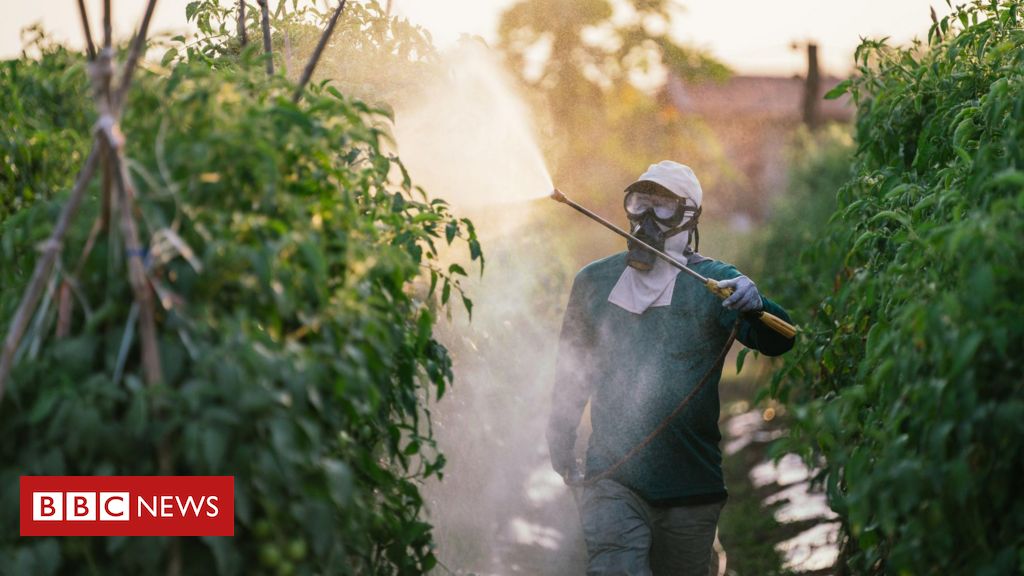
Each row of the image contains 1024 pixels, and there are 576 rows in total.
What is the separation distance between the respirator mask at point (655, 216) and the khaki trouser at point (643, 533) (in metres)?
1.07

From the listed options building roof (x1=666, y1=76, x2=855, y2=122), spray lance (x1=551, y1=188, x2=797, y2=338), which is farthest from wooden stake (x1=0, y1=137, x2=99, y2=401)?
building roof (x1=666, y1=76, x2=855, y2=122)

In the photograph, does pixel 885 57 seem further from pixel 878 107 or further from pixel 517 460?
pixel 517 460

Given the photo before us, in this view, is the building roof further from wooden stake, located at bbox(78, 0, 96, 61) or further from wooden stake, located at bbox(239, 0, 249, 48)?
wooden stake, located at bbox(78, 0, 96, 61)

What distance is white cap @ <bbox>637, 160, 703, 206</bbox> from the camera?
19.6 ft

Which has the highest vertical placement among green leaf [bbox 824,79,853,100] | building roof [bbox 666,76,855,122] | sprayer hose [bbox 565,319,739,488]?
building roof [bbox 666,76,855,122]

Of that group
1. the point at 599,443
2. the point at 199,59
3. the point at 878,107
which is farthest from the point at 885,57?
the point at 199,59

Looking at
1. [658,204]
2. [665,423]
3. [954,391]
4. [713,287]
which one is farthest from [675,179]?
[954,391]

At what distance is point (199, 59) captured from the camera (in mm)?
4902

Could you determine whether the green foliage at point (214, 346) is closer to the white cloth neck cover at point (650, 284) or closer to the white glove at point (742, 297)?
the white glove at point (742, 297)

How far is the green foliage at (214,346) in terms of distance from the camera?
2906mm

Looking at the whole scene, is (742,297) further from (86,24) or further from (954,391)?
(86,24)

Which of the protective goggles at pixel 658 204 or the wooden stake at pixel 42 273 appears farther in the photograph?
the protective goggles at pixel 658 204

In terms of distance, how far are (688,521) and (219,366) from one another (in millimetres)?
3208

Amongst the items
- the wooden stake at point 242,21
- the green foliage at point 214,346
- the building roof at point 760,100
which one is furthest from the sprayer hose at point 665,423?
the building roof at point 760,100
